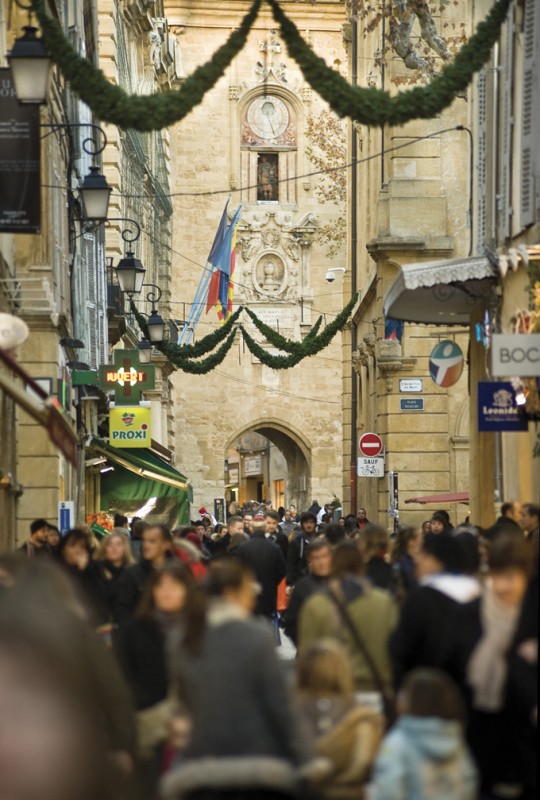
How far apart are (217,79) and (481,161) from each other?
32.9ft

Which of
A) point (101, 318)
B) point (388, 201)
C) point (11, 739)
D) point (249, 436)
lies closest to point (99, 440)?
point (101, 318)

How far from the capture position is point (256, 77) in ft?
189

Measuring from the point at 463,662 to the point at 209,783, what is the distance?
196 centimetres

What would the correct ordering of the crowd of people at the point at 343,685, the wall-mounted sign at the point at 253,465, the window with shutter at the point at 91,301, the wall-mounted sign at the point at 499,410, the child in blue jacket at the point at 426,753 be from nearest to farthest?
the child in blue jacket at the point at 426,753, the crowd of people at the point at 343,685, the wall-mounted sign at the point at 499,410, the window with shutter at the point at 91,301, the wall-mounted sign at the point at 253,465

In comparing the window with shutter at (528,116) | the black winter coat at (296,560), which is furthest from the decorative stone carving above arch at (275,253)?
the black winter coat at (296,560)

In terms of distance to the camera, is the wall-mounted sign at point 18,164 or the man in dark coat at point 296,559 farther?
the man in dark coat at point 296,559

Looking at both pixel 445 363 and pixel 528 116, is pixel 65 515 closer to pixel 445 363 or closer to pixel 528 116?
pixel 445 363

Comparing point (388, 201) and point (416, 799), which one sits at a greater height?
point (388, 201)

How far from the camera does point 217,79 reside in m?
11.4

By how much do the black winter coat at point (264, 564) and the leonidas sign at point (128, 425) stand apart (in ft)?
44.6

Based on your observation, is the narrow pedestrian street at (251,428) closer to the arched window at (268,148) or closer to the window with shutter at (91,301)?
the window with shutter at (91,301)

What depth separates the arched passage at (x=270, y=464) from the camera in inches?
2288

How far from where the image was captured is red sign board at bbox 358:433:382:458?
2900cm

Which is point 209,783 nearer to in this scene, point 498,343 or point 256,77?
point 498,343
